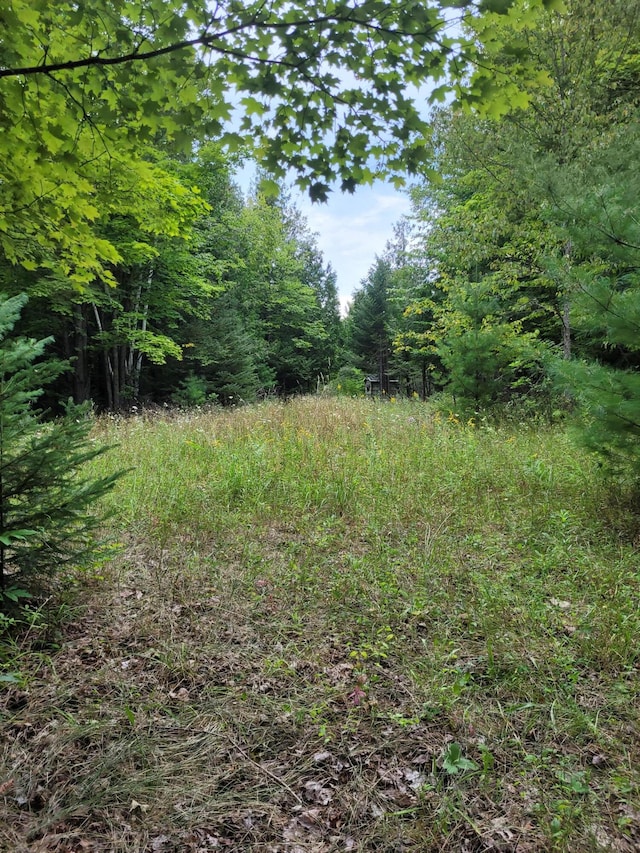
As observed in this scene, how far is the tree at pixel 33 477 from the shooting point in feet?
8.08

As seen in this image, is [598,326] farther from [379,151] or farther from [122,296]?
[122,296]

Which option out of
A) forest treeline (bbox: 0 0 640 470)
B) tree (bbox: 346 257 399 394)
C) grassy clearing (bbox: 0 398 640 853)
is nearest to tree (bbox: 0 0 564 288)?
forest treeline (bbox: 0 0 640 470)

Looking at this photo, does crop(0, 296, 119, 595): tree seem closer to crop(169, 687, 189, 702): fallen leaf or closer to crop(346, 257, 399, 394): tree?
crop(169, 687, 189, 702): fallen leaf

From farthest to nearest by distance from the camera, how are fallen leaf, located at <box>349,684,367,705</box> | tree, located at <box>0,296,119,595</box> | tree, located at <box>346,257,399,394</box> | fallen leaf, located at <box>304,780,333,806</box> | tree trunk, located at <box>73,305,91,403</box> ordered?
tree, located at <box>346,257,399,394</box> → tree trunk, located at <box>73,305,91,403</box> → tree, located at <box>0,296,119,595</box> → fallen leaf, located at <box>349,684,367,705</box> → fallen leaf, located at <box>304,780,333,806</box>

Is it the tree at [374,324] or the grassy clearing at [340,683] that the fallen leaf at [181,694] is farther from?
the tree at [374,324]

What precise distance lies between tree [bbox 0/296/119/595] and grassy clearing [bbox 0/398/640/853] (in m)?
0.46

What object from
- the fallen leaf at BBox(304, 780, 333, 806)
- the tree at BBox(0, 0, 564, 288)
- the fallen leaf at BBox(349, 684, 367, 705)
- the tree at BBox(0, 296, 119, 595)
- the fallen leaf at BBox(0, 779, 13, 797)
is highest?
the tree at BBox(0, 0, 564, 288)

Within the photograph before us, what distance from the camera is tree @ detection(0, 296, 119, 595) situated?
2.46 meters

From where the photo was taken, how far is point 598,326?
3.97 m

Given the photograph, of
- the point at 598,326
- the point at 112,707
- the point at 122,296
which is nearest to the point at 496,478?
the point at 598,326

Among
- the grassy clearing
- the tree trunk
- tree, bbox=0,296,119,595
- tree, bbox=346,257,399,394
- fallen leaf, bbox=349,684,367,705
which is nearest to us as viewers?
the grassy clearing

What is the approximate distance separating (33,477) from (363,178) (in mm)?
2641

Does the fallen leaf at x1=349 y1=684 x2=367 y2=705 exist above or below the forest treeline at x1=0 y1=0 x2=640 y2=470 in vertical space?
below

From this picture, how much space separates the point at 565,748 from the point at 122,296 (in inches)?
551
